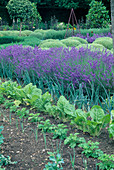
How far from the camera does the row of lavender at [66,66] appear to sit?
3518 millimetres

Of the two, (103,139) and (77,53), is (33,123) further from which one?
(77,53)

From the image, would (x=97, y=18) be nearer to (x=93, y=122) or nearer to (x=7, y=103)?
(x=7, y=103)

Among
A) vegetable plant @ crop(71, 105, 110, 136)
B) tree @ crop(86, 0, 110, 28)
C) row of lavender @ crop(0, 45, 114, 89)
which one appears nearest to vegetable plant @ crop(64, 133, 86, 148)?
vegetable plant @ crop(71, 105, 110, 136)

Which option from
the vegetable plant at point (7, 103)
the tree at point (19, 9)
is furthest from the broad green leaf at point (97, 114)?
the tree at point (19, 9)

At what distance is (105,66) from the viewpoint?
11.7ft

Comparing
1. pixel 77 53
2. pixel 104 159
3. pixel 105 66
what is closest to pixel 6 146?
pixel 104 159

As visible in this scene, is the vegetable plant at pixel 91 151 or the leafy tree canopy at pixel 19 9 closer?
the vegetable plant at pixel 91 151

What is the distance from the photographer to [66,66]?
388 centimetres

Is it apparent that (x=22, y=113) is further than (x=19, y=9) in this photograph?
No

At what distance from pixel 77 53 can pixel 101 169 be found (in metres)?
2.84

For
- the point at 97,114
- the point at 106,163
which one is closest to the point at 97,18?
the point at 97,114

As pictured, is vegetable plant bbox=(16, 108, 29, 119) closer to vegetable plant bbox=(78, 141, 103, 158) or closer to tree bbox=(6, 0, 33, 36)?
vegetable plant bbox=(78, 141, 103, 158)

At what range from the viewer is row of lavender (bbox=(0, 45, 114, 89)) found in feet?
11.5

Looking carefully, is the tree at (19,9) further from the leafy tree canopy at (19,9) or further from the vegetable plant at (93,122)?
the vegetable plant at (93,122)
